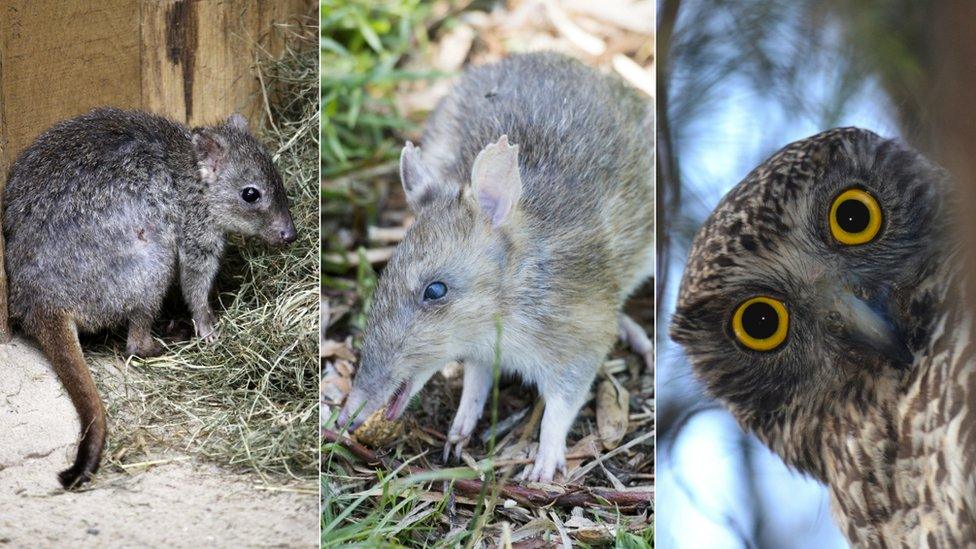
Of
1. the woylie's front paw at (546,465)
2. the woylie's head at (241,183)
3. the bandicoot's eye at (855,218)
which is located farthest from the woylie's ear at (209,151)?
the bandicoot's eye at (855,218)

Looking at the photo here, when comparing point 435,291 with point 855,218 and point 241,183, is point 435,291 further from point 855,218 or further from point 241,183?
point 855,218

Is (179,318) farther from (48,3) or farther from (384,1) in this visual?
(384,1)

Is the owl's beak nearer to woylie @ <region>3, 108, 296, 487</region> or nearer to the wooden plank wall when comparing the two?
woylie @ <region>3, 108, 296, 487</region>

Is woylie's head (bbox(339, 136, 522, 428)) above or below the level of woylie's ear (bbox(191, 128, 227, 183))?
below

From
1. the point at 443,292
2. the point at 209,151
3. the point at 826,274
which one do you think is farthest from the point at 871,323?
the point at 209,151

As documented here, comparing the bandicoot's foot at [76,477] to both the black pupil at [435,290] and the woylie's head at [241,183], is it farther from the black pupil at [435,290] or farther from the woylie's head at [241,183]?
the black pupil at [435,290]

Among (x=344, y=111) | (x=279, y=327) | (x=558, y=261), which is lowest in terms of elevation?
(x=279, y=327)

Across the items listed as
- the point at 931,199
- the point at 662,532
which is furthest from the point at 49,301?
the point at 931,199

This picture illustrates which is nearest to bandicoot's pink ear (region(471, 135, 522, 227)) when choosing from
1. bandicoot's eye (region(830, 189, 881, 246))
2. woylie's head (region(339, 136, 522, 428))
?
woylie's head (region(339, 136, 522, 428))
